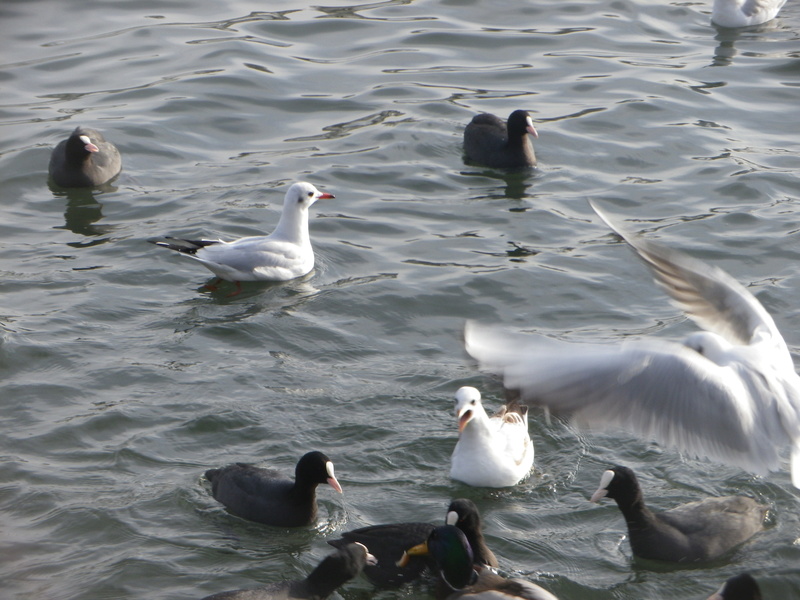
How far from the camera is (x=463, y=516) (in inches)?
→ 277

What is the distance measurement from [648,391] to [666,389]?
3.8 inches

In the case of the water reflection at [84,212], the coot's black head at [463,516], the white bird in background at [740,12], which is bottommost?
the coot's black head at [463,516]

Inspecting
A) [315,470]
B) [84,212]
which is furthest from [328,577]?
[84,212]

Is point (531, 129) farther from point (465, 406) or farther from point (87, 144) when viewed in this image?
point (465, 406)

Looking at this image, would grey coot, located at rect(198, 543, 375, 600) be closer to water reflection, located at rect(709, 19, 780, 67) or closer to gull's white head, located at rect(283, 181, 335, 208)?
gull's white head, located at rect(283, 181, 335, 208)

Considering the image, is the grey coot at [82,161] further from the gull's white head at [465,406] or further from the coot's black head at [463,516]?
the coot's black head at [463,516]

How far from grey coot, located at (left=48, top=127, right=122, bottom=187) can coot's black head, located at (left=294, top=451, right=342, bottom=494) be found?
22.1 ft

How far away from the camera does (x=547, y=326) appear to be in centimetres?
1031

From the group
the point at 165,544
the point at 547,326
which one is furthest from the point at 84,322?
the point at 547,326

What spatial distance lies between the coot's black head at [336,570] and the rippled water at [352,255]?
404 millimetres

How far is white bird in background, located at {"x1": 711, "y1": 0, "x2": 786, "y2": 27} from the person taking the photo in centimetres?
1819

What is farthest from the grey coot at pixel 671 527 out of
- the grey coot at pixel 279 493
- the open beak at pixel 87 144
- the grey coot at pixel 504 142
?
the open beak at pixel 87 144

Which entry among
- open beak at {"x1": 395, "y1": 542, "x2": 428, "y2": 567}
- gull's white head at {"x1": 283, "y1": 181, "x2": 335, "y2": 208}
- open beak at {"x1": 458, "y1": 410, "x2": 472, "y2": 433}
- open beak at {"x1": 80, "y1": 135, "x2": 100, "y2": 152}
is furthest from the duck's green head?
open beak at {"x1": 80, "y1": 135, "x2": 100, "y2": 152}

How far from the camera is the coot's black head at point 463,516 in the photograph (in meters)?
7.04
